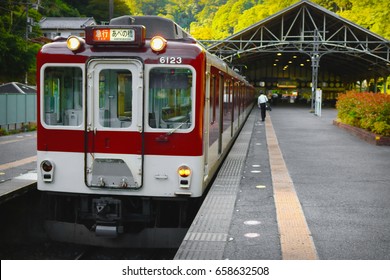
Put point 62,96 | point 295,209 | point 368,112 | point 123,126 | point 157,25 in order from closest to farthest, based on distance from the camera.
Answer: point 123,126 → point 62,96 → point 295,209 → point 157,25 → point 368,112

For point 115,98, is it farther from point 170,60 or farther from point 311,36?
point 311,36

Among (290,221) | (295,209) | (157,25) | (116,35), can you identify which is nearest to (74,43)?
(116,35)

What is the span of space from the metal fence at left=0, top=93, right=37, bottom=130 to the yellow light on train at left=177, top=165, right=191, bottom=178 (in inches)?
522

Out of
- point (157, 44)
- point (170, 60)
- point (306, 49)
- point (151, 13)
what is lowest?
point (170, 60)

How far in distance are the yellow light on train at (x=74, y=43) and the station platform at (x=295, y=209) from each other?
2.55 metres

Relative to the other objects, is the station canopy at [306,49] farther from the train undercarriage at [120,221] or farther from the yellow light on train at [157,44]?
the yellow light on train at [157,44]

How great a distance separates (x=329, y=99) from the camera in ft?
199

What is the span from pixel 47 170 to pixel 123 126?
116 cm

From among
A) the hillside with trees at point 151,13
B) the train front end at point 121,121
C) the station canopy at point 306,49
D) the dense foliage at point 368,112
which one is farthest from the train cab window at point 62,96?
the station canopy at point 306,49

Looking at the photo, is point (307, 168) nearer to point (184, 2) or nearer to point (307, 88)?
point (307, 88)

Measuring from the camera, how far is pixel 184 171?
6645 millimetres

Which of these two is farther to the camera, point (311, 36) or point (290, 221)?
point (311, 36)

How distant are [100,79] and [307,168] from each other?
552 centimetres

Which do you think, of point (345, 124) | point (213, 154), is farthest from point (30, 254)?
point (345, 124)
